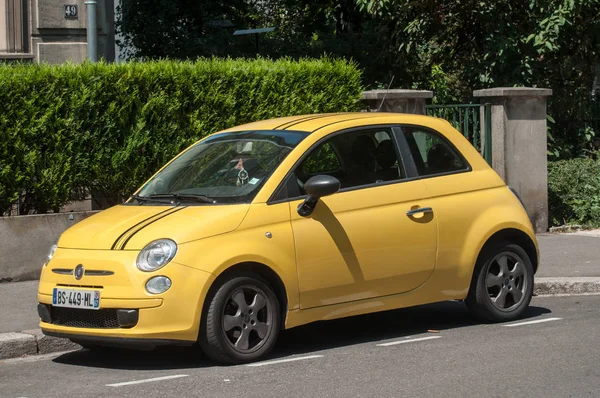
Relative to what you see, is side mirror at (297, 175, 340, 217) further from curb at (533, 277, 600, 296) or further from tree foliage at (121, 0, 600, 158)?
tree foliage at (121, 0, 600, 158)

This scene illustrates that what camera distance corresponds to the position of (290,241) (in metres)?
8.09

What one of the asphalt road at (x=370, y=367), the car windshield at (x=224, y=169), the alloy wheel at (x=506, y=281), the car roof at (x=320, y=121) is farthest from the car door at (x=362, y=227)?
the alloy wheel at (x=506, y=281)

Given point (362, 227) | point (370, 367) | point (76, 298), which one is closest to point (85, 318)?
point (76, 298)

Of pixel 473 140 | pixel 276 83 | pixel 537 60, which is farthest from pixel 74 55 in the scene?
pixel 537 60

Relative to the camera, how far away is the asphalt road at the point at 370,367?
23.1ft

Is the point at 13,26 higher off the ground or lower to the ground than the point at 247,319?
higher

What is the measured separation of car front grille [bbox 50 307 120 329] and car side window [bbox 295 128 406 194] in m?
1.83

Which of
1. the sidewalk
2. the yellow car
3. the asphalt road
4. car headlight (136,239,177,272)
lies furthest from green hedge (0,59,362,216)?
car headlight (136,239,177,272)

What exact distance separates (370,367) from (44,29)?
10.3 meters

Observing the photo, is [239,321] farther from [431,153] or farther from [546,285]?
[546,285]

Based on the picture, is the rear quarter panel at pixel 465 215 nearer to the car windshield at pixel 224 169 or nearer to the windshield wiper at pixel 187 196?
the car windshield at pixel 224 169

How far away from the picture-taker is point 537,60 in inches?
694

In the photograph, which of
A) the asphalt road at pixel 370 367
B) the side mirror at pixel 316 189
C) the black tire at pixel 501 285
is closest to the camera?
the asphalt road at pixel 370 367

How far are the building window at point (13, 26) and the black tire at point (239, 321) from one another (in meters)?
9.55
